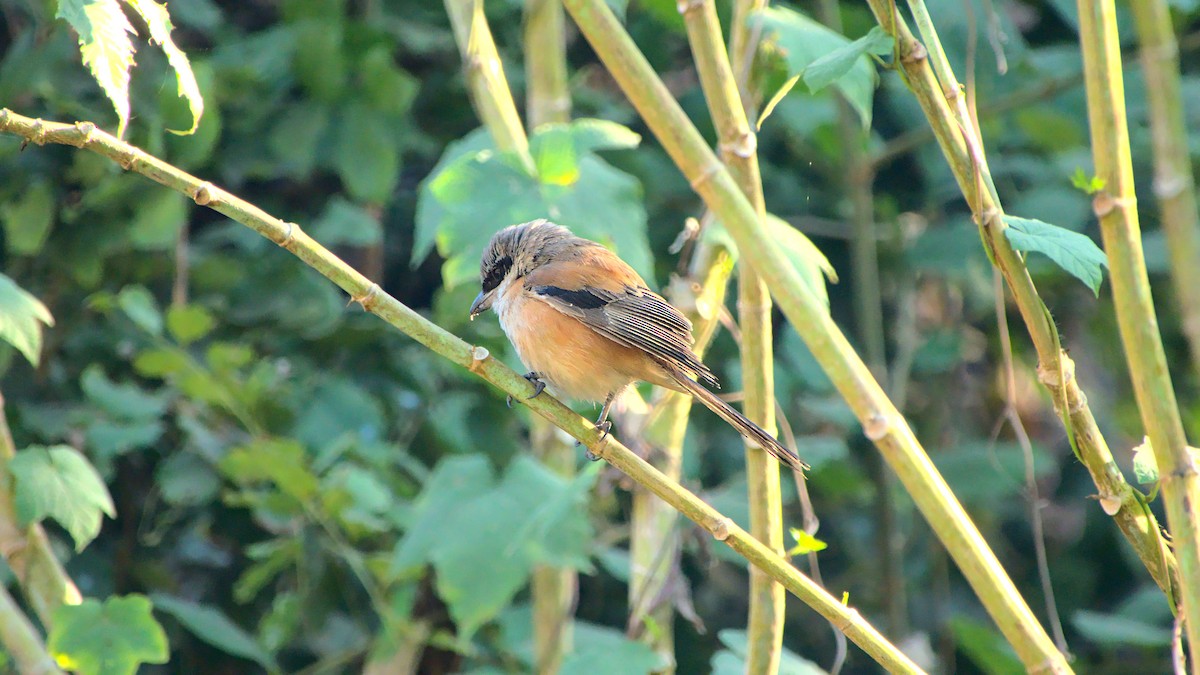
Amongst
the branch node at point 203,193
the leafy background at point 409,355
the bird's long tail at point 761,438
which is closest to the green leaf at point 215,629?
the leafy background at point 409,355

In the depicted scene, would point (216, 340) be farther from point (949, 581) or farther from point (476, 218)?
point (949, 581)

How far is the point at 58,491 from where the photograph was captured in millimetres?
2150

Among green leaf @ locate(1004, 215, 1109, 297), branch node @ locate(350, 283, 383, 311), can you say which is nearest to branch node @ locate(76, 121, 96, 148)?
branch node @ locate(350, 283, 383, 311)

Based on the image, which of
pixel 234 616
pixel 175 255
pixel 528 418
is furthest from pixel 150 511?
pixel 528 418

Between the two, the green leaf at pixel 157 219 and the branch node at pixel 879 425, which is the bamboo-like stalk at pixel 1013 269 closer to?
the branch node at pixel 879 425

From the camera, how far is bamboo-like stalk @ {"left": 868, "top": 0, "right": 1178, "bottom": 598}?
4.98ft

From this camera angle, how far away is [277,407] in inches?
138

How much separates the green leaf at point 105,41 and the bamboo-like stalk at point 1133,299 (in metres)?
1.18

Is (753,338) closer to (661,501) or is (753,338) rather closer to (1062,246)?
(1062,246)

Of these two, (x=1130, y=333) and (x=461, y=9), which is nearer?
(x=1130, y=333)

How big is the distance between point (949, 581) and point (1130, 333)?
391 centimetres

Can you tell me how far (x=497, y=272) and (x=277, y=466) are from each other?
0.81 m

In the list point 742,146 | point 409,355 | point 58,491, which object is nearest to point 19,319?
point 58,491

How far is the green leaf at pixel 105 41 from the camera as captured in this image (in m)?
1.41
